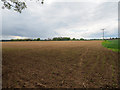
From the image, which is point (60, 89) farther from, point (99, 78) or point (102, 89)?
point (99, 78)

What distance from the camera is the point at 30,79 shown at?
11.4ft

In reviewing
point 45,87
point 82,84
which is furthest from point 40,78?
point 82,84

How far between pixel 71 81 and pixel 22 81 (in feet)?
7.96

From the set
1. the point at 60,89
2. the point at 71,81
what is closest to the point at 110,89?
the point at 71,81

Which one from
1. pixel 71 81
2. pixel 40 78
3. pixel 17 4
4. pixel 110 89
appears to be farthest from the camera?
pixel 17 4

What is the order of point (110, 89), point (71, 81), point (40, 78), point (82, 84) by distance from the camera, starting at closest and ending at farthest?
point (110, 89) → point (82, 84) → point (71, 81) → point (40, 78)

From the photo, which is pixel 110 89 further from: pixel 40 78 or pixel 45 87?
pixel 40 78

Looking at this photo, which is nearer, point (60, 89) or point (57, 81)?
point (60, 89)

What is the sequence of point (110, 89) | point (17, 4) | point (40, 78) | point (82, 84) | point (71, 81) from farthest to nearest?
point (17, 4) → point (40, 78) → point (71, 81) → point (82, 84) → point (110, 89)

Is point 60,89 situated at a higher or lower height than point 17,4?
lower

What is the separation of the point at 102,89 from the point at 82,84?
791 mm

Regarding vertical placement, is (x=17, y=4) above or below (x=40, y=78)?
above

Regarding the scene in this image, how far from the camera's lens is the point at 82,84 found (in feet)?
10.0

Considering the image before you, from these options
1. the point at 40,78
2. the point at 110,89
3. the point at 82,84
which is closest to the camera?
the point at 110,89
